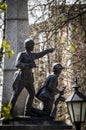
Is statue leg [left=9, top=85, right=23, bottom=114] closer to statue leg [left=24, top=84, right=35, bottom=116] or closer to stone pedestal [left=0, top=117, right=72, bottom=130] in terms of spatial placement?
statue leg [left=24, top=84, right=35, bottom=116]

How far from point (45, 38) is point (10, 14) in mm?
5574

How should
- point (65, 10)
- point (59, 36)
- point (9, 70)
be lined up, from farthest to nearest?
point (59, 36)
point (65, 10)
point (9, 70)

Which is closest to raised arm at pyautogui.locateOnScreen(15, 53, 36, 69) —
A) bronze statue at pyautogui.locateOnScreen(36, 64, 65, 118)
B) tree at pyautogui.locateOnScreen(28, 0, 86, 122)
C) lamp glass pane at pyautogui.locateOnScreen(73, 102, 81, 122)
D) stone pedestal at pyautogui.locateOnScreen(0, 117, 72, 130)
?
bronze statue at pyautogui.locateOnScreen(36, 64, 65, 118)

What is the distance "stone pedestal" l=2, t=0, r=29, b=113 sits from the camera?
Answer: 1083 cm

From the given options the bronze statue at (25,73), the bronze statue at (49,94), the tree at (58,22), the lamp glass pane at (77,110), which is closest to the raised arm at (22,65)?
the bronze statue at (25,73)

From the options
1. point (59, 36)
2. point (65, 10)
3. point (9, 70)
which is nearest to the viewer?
point (9, 70)

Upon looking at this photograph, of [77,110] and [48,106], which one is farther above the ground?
[77,110]

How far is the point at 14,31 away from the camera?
11.2 meters

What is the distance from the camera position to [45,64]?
2053 cm

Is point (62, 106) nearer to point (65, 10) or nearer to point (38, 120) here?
point (65, 10)

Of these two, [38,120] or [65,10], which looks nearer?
[38,120]

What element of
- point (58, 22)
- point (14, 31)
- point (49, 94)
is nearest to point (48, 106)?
point (49, 94)

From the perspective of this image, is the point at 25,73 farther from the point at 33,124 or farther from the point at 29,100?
the point at 33,124

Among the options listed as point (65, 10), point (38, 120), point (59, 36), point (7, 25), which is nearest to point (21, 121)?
point (38, 120)
